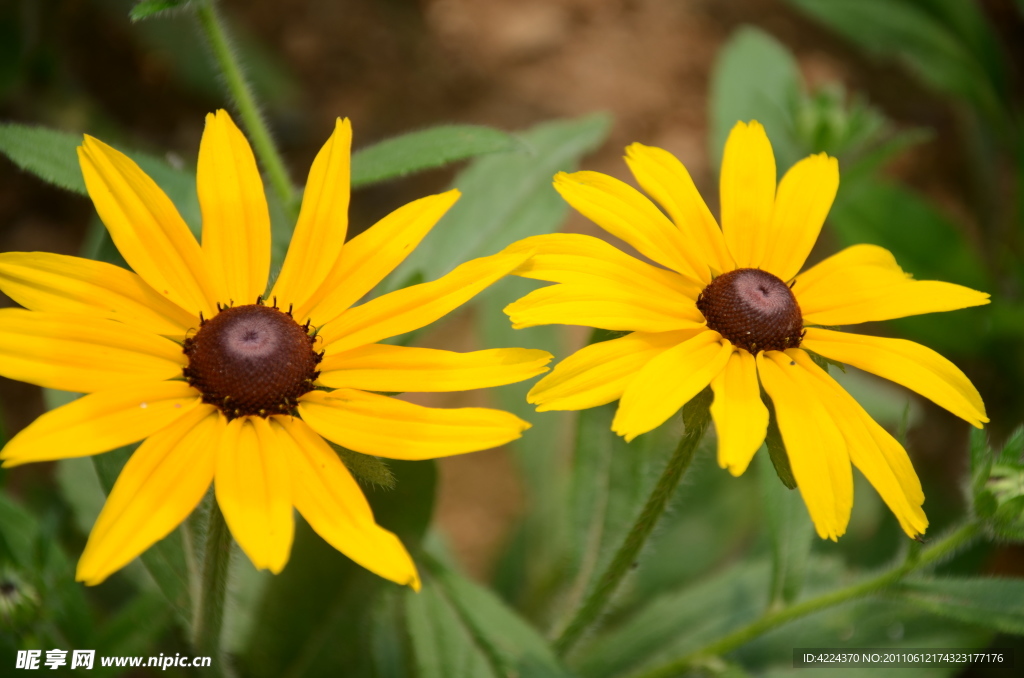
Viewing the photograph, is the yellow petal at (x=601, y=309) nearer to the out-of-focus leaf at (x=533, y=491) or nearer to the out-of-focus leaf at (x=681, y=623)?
the out-of-focus leaf at (x=681, y=623)

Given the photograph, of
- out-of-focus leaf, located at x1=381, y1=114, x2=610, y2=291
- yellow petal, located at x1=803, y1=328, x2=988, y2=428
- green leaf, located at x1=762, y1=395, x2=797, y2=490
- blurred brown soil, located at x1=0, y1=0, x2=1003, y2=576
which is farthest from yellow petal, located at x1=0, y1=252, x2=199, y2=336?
blurred brown soil, located at x1=0, y1=0, x2=1003, y2=576

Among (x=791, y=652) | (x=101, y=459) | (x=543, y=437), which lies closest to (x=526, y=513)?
(x=543, y=437)

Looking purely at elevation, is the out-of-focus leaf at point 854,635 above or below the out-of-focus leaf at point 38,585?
below

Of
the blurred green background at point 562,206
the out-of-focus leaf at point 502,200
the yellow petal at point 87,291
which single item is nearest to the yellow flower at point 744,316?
the blurred green background at point 562,206

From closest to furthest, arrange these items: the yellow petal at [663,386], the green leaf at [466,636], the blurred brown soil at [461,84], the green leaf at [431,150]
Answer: the yellow petal at [663,386], the green leaf at [431,150], the green leaf at [466,636], the blurred brown soil at [461,84]

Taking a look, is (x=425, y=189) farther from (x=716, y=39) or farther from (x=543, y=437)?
(x=716, y=39)

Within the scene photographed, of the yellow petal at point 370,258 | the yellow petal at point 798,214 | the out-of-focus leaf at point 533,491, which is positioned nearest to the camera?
the yellow petal at point 370,258

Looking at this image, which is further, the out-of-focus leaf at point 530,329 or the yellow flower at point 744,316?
the out-of-focus leaf at point 530,329
